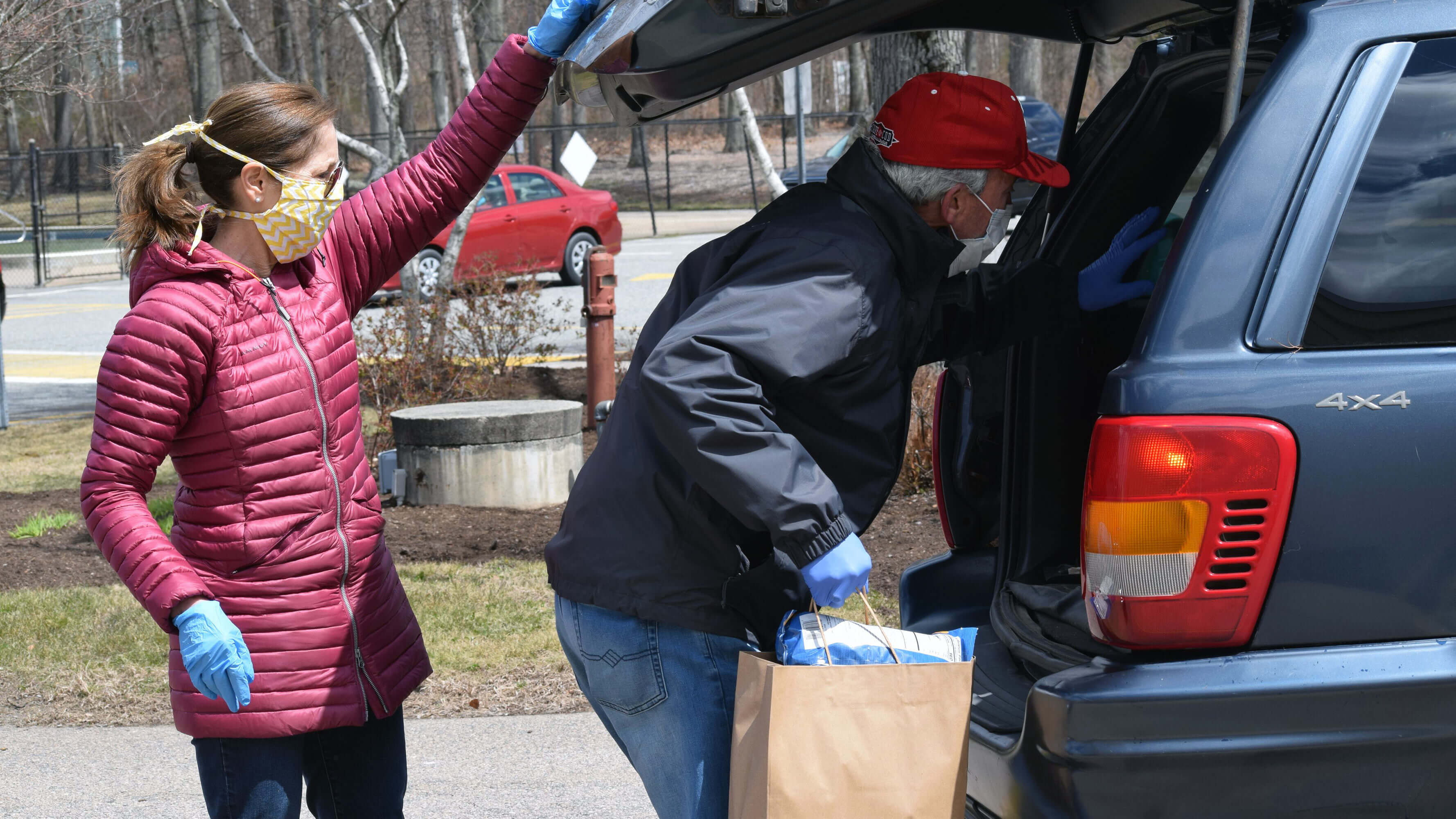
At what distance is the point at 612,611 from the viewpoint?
2.37 meters

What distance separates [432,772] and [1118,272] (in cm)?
241

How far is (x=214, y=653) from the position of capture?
2.36 metres

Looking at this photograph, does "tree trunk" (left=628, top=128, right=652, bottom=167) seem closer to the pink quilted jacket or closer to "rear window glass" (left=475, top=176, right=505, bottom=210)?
"rear window glass" (left=475, top=176, right=505, bottom=210)

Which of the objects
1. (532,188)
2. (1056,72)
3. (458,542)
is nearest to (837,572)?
(458,542)

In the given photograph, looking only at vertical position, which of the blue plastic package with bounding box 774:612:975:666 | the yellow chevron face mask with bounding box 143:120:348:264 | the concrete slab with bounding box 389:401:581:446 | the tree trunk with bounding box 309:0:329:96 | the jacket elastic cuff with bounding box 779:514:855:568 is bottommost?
the concrete slab with bounding box 389:401:581:446

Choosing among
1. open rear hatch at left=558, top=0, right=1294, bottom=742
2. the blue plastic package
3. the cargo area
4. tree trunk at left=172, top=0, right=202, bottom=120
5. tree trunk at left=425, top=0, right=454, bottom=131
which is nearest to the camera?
the blue plastic package

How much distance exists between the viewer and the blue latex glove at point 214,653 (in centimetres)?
235

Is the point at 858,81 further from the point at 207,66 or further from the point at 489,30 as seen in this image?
the point at 489,30

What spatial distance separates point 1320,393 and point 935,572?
1.42 meters

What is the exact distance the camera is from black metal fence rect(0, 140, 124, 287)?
2478 cm

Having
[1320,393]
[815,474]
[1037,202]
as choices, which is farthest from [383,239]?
[1320,393]

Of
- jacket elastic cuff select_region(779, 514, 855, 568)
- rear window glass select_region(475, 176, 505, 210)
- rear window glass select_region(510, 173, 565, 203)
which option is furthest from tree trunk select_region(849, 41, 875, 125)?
jacket elastic cuff select_region(779, 514, 855, 568)

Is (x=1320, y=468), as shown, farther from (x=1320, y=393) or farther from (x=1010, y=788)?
(x=1010, y=788)

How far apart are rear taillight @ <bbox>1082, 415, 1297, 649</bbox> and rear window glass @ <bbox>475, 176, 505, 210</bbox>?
1553cm
